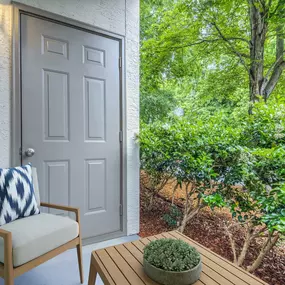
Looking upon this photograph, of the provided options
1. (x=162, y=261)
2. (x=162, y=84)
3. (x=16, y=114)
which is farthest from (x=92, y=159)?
(x=162, y=84)

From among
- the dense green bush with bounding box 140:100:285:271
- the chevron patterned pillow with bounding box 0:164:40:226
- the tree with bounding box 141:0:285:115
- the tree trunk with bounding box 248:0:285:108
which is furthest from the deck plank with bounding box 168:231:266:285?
the tree with bounding box 141:0:285:115

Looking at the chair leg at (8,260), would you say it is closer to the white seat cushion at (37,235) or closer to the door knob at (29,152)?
the white seat cushion at (37,235)

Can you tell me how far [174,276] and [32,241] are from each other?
0.90 meters

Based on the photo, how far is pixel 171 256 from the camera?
1075mm

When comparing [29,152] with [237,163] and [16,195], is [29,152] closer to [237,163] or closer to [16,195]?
[16,195]

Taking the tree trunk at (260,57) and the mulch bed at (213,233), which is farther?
the tree trunk at (260,57)

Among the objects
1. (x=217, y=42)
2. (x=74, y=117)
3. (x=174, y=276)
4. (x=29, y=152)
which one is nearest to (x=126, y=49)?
(x=74, y=117)

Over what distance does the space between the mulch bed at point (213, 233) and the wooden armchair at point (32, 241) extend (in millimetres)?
1237

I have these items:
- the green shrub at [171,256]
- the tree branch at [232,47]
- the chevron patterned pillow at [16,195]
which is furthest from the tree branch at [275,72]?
the chevron patterned pillow at [16,195]

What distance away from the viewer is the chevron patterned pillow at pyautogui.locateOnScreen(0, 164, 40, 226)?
1529mm

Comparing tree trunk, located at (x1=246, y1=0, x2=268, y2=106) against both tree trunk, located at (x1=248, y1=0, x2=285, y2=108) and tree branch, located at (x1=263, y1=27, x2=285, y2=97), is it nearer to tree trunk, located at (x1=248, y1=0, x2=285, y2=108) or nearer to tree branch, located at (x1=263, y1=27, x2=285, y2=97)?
tree trunk, located at (x1=248, y1=0, x2=285, y2=108)

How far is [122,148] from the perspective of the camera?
249cm

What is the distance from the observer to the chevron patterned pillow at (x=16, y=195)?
1529 mm

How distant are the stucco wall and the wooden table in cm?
119
